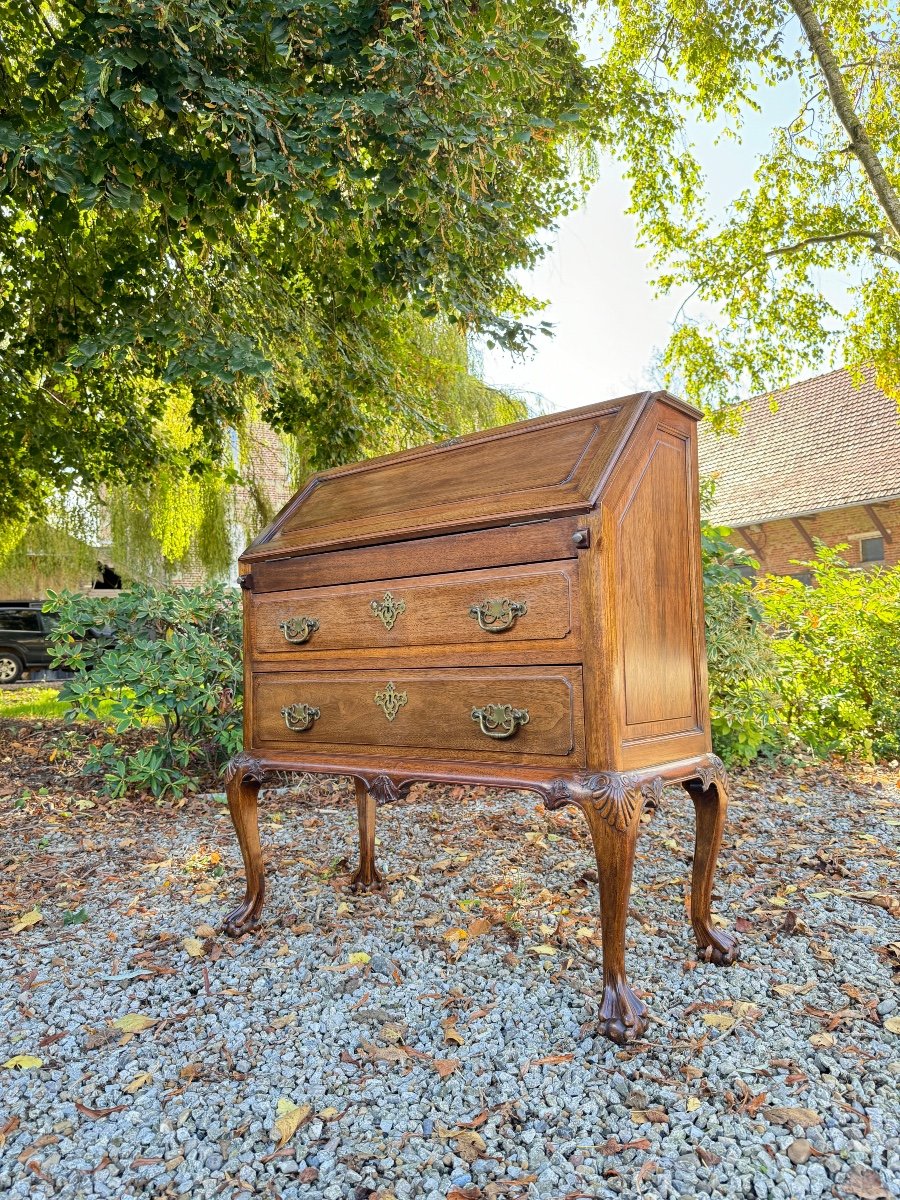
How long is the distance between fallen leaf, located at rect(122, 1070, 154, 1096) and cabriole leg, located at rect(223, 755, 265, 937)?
0.89 meters

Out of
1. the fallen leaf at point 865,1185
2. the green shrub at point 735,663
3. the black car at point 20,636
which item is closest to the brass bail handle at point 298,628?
the fallen leaf at point 865,1185

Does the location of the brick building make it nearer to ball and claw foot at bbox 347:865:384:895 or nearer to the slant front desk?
ball and claw foot at bbox 347:865:384:895

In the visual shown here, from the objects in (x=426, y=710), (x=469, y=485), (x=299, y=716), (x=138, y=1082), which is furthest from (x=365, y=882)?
(x=469, y=485)

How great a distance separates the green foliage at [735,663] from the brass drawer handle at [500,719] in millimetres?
2971

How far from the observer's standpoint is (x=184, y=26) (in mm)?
3334

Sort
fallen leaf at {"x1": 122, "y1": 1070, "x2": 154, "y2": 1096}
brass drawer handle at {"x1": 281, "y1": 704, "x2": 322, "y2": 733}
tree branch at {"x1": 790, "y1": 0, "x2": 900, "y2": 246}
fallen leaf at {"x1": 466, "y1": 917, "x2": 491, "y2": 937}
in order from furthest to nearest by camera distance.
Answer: tree branch at {"x1": 790, "y1": 0, "x2": 900, "y2": 246} < fallen leaf at {"x1": 466, "y1": 917, "x2": 491, "y2": 937} < brass drawer handle at {"x1": 281, "y1": 704, "x2": 322, "y2": 733} < fallen leaf at {"x1": 122, "y1": 1070, "x2": 154, "y2": 1096}

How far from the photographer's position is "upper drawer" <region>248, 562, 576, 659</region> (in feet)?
7.16

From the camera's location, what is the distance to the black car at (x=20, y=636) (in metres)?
15.6

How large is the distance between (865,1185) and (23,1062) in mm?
2041

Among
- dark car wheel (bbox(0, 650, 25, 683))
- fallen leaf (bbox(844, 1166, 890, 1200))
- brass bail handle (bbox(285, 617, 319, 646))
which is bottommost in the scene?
fallen leaf (bbox(844, 1166, 890, 1200))

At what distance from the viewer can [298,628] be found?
284cm

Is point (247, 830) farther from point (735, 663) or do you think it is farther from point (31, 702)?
point (31, 702)

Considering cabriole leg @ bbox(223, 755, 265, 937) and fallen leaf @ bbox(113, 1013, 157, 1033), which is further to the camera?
cabriole leg @ bbox(223, 755, 265, 937)

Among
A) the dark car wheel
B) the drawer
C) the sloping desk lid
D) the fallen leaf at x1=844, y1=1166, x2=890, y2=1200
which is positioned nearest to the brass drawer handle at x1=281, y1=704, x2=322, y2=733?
the drawer
